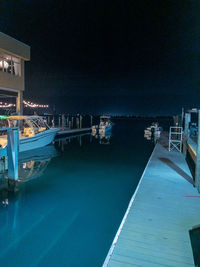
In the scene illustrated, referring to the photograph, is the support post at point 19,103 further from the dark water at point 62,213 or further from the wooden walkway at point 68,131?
the dark water at point 62,213

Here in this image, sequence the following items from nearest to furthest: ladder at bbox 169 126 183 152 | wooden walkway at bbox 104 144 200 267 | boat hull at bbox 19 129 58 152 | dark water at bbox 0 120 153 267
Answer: wooden walkway at bbox 104 144 200 267
dark water at bbox 0 120 153 267
ladder at bbox 169 126 183 152
boat hull at bbox 19 129 58 152

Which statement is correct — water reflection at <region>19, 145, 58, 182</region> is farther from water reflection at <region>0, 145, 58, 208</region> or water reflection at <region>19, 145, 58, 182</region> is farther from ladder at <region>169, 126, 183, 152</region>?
ladder at <region>169, 126, 183, 152</region>

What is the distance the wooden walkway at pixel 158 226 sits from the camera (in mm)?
2762

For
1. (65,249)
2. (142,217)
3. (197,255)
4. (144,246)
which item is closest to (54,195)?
(65,249)

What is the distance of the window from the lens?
15.8 metres

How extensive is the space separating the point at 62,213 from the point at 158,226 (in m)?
2.83

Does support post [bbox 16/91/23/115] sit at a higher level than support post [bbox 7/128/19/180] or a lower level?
higher

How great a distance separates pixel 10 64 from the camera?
55.2 feet

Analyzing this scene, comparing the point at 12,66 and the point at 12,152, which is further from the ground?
the point at 12,66

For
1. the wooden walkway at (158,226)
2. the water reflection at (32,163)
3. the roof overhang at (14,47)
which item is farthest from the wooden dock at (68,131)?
the wooden walkway at (158,226)

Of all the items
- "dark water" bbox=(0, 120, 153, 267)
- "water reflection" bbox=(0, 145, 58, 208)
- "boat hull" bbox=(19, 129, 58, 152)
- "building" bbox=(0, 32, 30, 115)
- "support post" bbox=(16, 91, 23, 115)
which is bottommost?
"dark water" bbox=(0, 120, 153, 267)

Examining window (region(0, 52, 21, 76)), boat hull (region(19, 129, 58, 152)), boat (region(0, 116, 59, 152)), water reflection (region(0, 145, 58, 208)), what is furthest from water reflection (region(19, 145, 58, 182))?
window (region(0, 52, 21, 76))

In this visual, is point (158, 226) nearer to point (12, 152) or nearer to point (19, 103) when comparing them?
point (12, 152)

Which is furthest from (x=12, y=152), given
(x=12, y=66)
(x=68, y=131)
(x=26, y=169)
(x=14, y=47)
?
(x=68, y=131)
